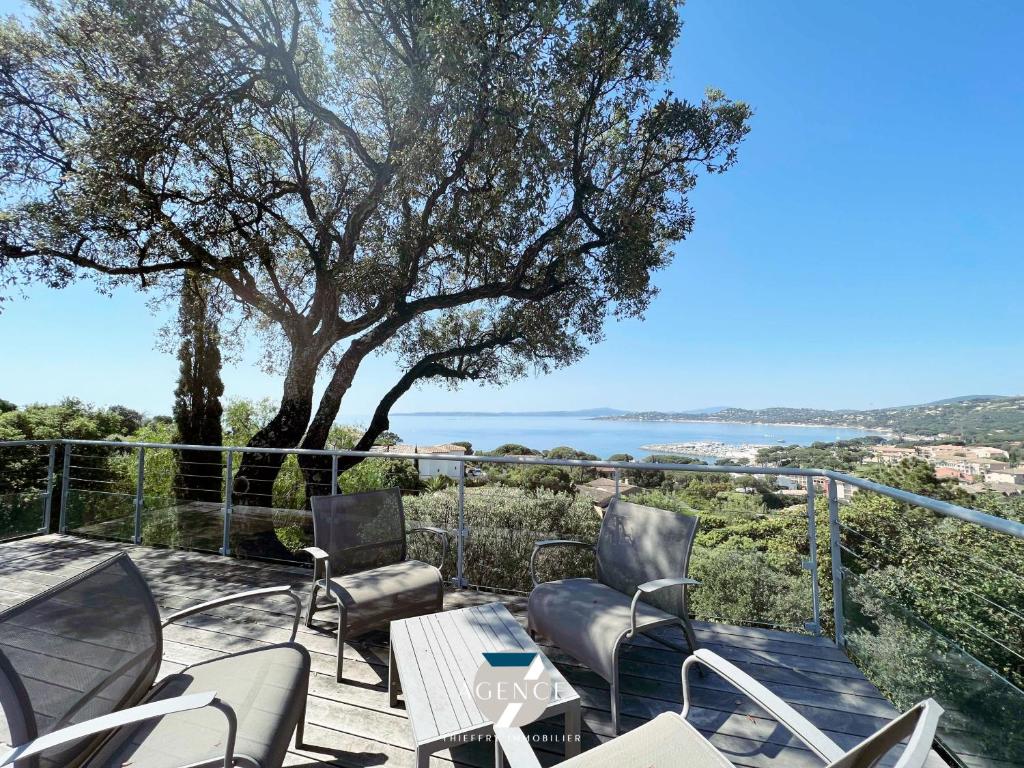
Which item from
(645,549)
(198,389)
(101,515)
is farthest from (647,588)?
(198,389)

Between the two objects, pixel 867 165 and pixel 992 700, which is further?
pixel 867 165

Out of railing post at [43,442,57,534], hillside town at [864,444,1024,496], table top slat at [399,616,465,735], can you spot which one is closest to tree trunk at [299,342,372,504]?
railing post at [43,442,57,534]

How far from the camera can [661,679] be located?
2549mm

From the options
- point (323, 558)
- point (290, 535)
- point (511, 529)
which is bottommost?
point (511, 529)

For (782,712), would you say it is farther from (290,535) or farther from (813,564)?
(290,535)

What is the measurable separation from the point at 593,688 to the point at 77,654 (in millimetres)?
2169

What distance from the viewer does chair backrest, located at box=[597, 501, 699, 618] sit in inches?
101

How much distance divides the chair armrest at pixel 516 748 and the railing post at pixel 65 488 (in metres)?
6.40

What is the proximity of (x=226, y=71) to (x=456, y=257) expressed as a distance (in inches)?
160

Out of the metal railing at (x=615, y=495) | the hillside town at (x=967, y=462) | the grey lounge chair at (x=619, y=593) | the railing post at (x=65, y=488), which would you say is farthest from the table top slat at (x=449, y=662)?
the hillside town at (x=967, y=462)

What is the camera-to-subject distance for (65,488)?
5.38 meters

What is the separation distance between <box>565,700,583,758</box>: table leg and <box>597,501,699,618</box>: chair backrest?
0.98 meters

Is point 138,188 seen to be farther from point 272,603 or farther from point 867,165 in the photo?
point 867,165

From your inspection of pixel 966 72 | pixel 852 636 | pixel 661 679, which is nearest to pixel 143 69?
pixel 661 679
